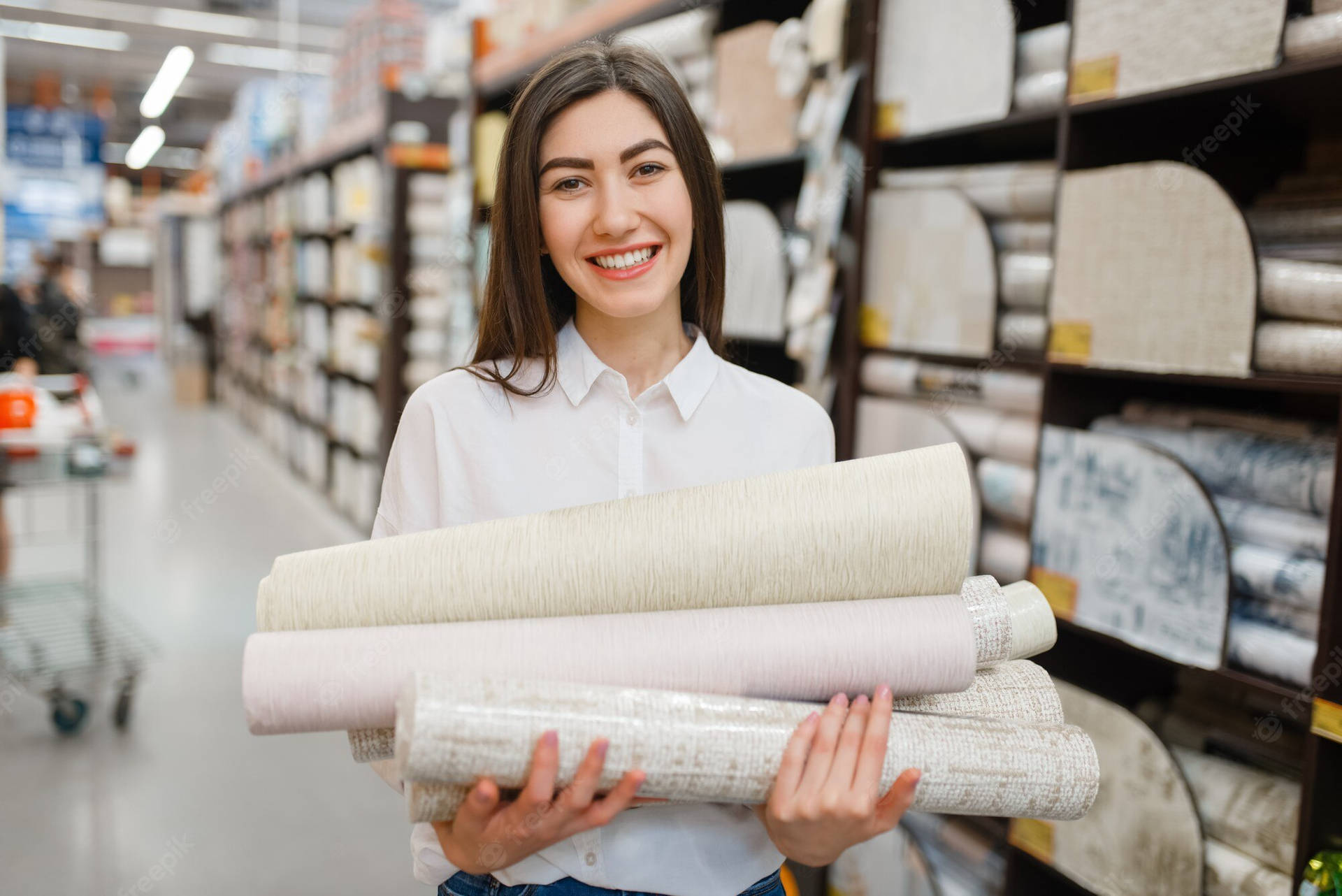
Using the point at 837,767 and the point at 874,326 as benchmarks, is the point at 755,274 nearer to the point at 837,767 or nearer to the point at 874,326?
the point at 874,326

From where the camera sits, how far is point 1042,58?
74.0 inches

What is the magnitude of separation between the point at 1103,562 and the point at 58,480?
3139 mm

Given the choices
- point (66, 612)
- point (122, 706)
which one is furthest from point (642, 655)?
point (66, 612)

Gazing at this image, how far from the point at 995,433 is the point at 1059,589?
362mm

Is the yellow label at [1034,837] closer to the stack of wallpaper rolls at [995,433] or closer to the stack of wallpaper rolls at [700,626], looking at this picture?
the stack of wallpaper rolls at [995,433]

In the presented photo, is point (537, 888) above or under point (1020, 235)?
under

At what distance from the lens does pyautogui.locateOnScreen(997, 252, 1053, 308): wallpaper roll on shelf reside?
1.93m

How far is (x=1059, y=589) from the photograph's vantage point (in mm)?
1838

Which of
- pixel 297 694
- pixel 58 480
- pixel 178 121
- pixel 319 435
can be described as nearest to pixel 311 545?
pixel 319 435

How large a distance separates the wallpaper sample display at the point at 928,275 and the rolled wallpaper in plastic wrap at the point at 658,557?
1283 millimetres

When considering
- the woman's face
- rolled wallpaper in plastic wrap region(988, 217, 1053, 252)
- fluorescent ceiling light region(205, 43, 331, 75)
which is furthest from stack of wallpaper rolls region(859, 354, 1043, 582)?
fluorescent ceiling light region(205, 43, 331, 75)

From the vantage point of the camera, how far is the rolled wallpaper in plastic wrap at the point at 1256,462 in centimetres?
150

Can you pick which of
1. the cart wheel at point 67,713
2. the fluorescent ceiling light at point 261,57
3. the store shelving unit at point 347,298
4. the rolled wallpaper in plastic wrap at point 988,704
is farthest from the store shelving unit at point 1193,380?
the fluorescent ceiling light at point 261,57

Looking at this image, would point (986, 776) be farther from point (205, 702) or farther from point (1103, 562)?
point (205, 702)
